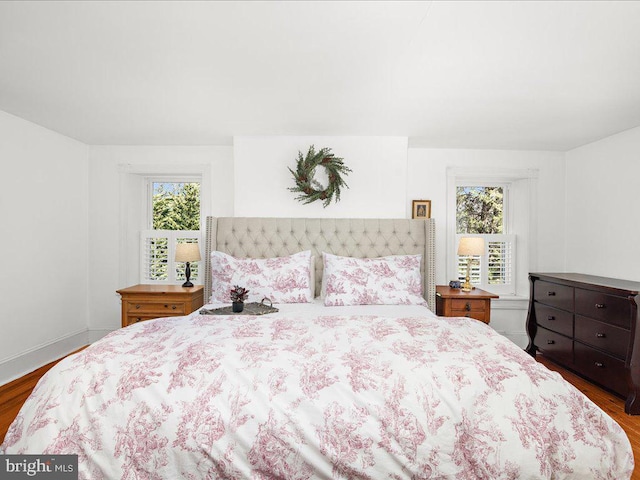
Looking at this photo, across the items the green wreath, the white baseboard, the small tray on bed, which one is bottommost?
the white baseboard

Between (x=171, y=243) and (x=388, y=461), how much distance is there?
12.3 ft

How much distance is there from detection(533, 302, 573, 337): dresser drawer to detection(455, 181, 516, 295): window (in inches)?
25.6

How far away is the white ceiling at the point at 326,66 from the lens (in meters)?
1.73

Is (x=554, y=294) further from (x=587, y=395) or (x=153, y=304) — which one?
(x=153, y=304)

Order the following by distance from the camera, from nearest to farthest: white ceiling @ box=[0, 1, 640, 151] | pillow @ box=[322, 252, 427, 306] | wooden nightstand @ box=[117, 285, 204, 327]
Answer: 1. white ceiling @ box=[0, 1, 640, 151]
2. pillow @ box=[322, 252, 427, 306]
3. wooden nightstand @ box=[117, 285, 204, 327]

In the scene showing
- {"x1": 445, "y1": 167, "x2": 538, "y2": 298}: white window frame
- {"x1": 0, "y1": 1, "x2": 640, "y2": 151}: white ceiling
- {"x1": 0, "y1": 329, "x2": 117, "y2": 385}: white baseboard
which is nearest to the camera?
{"x1": 0, "y1": 1, "x2": 640, "y2": 151}: white ceiling

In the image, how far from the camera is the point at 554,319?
357cm

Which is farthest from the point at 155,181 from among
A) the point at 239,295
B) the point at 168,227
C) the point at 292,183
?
the point at 239,295

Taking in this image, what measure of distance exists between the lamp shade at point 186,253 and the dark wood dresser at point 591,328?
3629 millimetres

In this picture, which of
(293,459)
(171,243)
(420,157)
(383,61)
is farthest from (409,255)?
(171,243)

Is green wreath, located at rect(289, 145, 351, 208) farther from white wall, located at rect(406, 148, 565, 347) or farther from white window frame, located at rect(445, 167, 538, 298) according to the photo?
white window frame, located at rect(445, 167, 538, 298)

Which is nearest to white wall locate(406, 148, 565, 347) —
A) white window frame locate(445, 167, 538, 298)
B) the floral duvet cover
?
white window frame locate(445, 167, 538, 298)

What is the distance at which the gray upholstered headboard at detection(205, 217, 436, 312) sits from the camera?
372cm

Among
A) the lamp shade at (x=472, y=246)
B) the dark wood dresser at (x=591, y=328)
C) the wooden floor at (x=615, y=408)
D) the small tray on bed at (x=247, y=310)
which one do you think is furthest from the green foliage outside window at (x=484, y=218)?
the small tray on bed at (x=247, y=310)
